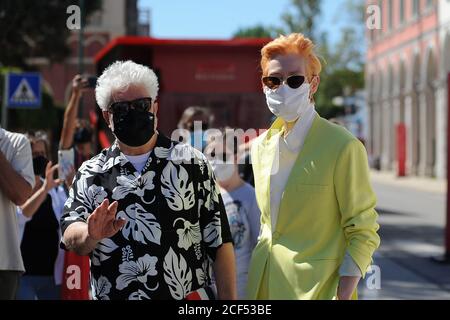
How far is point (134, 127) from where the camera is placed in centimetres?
370

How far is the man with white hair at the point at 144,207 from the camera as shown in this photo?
3.70 meters

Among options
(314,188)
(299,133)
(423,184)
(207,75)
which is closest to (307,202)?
(314,188)

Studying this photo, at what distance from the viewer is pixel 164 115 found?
11.8 metres

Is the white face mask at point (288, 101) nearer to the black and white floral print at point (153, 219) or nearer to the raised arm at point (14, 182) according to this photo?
the black and white floral print at point (153, 219)

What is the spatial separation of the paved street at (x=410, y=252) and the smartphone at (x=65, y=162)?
2051mm

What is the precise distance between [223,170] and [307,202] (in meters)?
2.06

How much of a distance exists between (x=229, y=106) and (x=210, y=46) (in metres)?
0.83

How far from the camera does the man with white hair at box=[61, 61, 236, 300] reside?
3703 millimetres

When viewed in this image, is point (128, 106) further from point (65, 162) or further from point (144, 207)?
point (65, 162)

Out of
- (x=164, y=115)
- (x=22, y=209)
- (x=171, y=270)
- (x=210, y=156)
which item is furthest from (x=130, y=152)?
(x=164, y=115)

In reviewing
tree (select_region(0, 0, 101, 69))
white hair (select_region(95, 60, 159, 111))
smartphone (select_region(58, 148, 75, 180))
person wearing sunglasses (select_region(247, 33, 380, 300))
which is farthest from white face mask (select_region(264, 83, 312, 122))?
tree (select_region(0, 0, 101, 69))

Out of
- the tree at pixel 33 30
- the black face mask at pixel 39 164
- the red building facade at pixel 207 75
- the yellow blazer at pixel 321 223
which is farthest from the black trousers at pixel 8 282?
the tree at pixel 33 30
